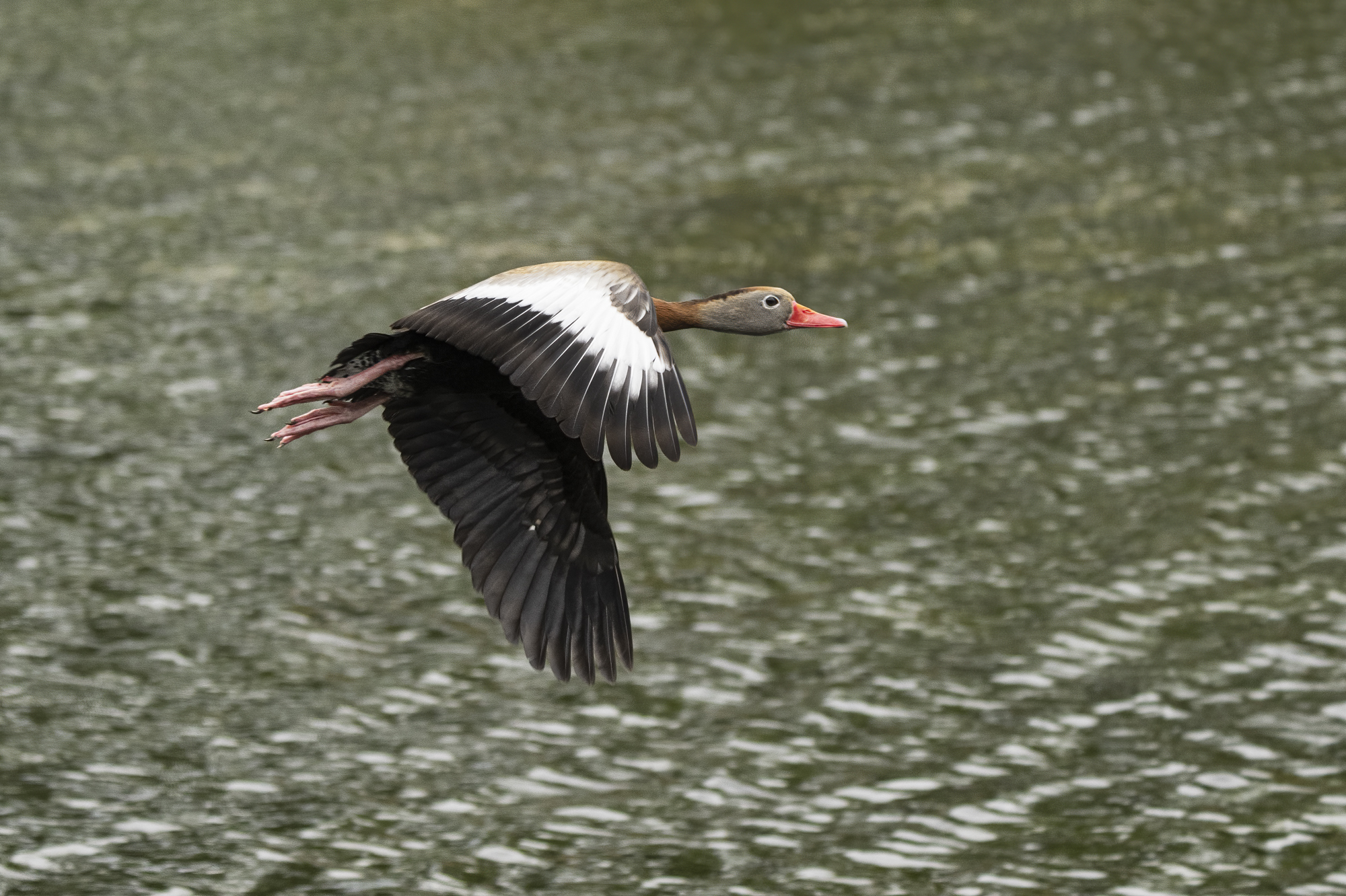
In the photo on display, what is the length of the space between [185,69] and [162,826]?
22.7 metres

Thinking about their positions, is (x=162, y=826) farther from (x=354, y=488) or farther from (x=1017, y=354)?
(x=1017, y=354)

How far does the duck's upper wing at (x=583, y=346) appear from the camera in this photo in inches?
360

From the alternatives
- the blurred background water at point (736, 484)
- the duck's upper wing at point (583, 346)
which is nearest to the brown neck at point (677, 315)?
the duck's upper wing at point (583, 346)

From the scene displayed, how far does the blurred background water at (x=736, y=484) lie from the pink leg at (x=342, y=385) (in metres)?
4.30

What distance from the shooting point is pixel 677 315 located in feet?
38.5

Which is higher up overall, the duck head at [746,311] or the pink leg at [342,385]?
the duck head at [746,311]

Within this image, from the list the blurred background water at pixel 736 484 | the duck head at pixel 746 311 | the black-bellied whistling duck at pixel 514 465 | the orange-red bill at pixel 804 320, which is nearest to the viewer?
the black-bellied whistling duck at pixel 514 465

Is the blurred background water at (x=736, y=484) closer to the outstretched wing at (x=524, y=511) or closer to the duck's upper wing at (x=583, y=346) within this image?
the outstretched wing at (x=524, y=511)

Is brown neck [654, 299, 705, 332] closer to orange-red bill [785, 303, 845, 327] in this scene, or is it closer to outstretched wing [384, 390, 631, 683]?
orange-red bill [785, 303, 845, 327]

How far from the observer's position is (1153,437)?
21.0m

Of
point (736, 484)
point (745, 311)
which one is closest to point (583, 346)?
point (745, 311)

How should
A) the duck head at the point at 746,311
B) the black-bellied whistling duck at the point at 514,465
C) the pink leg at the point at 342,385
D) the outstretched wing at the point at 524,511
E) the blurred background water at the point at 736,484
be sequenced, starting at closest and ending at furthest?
1. the pink leg at the point at 342,385
2. the black-bellied whistling duck at the point at 514,465
3. the outstretched wing at the point at 524,511
4. the duck head at the point at 746,311
5. the blurred background water at the point at 736,484

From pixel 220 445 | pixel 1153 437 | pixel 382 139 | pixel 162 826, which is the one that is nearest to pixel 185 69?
pixel 382 139

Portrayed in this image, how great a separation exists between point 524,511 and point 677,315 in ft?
4.85
